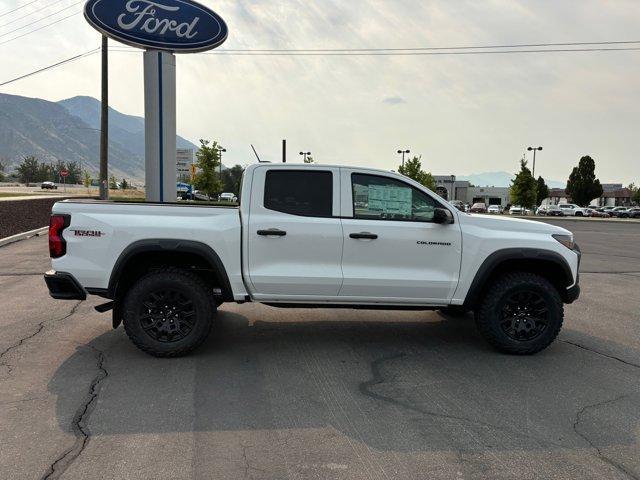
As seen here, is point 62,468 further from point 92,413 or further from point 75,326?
point 75,326

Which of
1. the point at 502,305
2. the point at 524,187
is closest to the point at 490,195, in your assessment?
the point at 524,187

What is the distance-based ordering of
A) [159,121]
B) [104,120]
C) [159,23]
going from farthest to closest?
1. [104,120]
2. [159,121]
3. [159,23]

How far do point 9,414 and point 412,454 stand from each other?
2909mm

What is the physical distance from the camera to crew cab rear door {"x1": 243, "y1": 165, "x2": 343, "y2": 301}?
489cm

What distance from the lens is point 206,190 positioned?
57.8m

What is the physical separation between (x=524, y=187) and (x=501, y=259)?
200 feet

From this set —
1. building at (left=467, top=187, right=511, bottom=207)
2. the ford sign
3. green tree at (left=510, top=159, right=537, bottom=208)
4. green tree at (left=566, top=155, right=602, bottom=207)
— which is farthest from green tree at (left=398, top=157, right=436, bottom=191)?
the ford sign

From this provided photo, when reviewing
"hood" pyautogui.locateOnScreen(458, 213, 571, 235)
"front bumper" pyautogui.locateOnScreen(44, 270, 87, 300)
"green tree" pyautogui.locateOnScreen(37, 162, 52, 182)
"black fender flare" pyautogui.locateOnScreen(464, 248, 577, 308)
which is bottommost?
"front bumper" pyautogui.locateOnScreen(44, 270, 87, 300)

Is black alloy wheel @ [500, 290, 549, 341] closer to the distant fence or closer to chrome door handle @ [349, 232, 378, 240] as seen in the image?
chrome door handle @ [349, 232, 378, 240]

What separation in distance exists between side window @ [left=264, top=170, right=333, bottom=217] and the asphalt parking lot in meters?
1.50

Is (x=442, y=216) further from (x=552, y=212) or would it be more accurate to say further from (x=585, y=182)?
(x=585, y=182)

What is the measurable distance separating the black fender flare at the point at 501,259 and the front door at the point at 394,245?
8.3 inches

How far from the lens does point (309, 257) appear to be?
4934mm

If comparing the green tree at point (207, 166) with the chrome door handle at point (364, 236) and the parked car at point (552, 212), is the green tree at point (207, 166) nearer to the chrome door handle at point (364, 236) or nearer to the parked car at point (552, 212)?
the parked car at point (552, 212)
